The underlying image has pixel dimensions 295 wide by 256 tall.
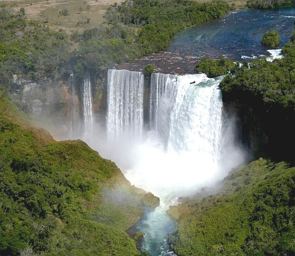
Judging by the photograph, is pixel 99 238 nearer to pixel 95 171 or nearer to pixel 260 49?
pixel 95 171

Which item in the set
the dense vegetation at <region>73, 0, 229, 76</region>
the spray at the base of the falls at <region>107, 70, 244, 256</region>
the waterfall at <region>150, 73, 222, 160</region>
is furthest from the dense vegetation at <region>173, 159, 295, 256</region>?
the dense vegetation at <region>73, 0, 229, 76</region>

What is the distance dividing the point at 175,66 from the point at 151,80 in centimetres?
285

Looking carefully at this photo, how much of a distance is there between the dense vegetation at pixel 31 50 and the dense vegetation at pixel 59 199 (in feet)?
21.7

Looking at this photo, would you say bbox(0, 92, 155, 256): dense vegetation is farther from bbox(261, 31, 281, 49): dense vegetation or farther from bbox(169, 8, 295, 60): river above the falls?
bbox(261, 31, 281, 49): dense vegetation

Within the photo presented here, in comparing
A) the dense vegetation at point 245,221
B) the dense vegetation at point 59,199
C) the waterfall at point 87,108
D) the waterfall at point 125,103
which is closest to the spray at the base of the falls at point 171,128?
the waterfall at point 125,103

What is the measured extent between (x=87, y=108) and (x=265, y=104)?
542 inches

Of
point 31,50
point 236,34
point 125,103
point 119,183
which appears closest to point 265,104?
point 119,183

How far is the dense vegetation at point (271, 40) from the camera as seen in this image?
46.9m

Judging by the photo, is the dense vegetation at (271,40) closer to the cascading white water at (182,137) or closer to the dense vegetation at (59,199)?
the cascading white water at (182,137)

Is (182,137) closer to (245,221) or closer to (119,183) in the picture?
(119,183)

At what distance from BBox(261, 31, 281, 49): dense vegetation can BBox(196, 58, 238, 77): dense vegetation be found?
19.2 feet

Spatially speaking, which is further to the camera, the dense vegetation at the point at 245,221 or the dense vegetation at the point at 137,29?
the dense vegetation at the point at 137,29

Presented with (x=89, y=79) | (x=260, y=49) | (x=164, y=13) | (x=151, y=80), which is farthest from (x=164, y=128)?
(x=164, y=13)

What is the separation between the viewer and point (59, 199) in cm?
3306
